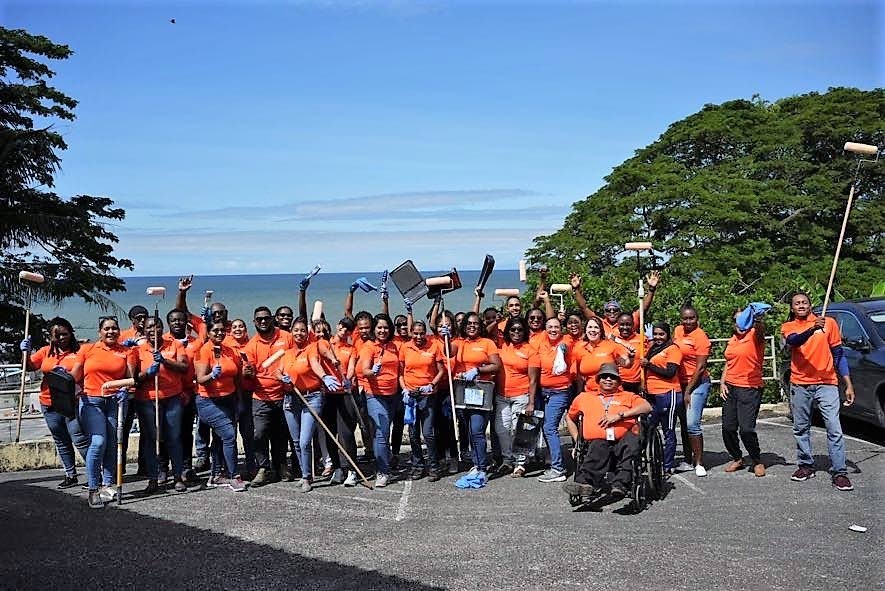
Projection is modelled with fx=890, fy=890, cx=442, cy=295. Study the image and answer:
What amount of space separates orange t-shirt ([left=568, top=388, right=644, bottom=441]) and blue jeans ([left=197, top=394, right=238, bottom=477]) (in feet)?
11.9

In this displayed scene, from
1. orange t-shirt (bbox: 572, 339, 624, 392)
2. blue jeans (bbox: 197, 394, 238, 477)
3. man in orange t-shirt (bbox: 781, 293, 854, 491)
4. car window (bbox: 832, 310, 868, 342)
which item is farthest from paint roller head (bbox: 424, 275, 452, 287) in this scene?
car window (bbox: 832, 310, 868, 342)

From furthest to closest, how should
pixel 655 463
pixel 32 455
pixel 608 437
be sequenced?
1. pixel 32 455
2. pixel 655 463
3. pixel 608 437

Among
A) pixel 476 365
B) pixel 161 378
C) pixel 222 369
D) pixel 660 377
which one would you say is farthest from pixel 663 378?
pixel 161 378

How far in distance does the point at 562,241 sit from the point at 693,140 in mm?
5050

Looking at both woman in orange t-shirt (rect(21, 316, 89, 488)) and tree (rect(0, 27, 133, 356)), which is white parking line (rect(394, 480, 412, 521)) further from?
tree (rect(0, 27, 133, 356))

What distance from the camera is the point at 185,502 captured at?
873cm

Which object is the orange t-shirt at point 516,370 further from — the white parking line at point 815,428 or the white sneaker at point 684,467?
the white parking line at point 815,428

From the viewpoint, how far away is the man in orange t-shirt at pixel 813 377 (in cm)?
864

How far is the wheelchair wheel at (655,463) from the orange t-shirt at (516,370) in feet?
5.17

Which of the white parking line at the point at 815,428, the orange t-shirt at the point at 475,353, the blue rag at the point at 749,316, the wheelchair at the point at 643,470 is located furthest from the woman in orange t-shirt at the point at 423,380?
the white parking line at the point at 815,428

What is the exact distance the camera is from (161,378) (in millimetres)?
9133

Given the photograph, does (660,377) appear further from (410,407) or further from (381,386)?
(381,386)

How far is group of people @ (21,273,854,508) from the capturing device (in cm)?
888

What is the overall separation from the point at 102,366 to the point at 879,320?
29.5ft
